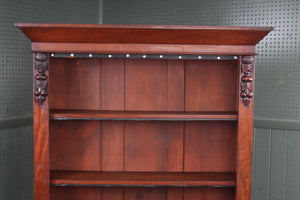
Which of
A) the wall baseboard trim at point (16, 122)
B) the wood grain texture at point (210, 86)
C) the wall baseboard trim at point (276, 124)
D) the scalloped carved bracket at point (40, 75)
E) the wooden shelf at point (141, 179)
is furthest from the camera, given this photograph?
the wall baseboard trim at point (276, 124)

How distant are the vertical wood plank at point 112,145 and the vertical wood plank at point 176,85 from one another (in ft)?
1.40

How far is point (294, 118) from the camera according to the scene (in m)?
3.29

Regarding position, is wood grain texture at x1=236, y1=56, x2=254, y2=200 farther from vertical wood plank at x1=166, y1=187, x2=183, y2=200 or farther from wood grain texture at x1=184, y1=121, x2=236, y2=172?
vertical wood plank at x1=166, y1=187, x2=183, y2=200

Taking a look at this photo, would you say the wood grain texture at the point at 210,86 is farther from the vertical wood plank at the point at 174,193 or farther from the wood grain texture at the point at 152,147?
the vertical wood plank at the point at 174,193

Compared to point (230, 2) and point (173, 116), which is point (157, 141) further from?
point (230, 2)

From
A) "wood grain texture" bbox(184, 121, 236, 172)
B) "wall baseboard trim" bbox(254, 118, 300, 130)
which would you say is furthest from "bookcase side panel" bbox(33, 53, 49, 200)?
"wall baseboard trim" bbox(254, 118, 300, 130)

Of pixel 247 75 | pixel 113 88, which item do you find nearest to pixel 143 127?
pixel 113 88

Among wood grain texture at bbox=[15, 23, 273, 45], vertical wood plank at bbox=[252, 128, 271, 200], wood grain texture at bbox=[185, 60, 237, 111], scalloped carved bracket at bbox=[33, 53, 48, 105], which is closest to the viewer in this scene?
wood grain texture at bbox=[15, 23, 273, 45]

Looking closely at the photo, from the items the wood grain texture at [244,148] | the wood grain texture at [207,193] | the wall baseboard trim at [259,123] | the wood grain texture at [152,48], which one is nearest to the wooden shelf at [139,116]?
the wood grain texture at [244,148]

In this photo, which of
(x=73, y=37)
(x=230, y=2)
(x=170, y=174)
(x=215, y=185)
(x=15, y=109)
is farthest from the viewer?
(x=230, y=2)

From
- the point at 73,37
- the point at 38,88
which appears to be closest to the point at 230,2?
the point at 73,37

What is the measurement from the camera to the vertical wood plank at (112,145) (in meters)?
2.77

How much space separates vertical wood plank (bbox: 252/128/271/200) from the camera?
3.40 meters

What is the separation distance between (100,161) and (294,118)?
5.96 ft
